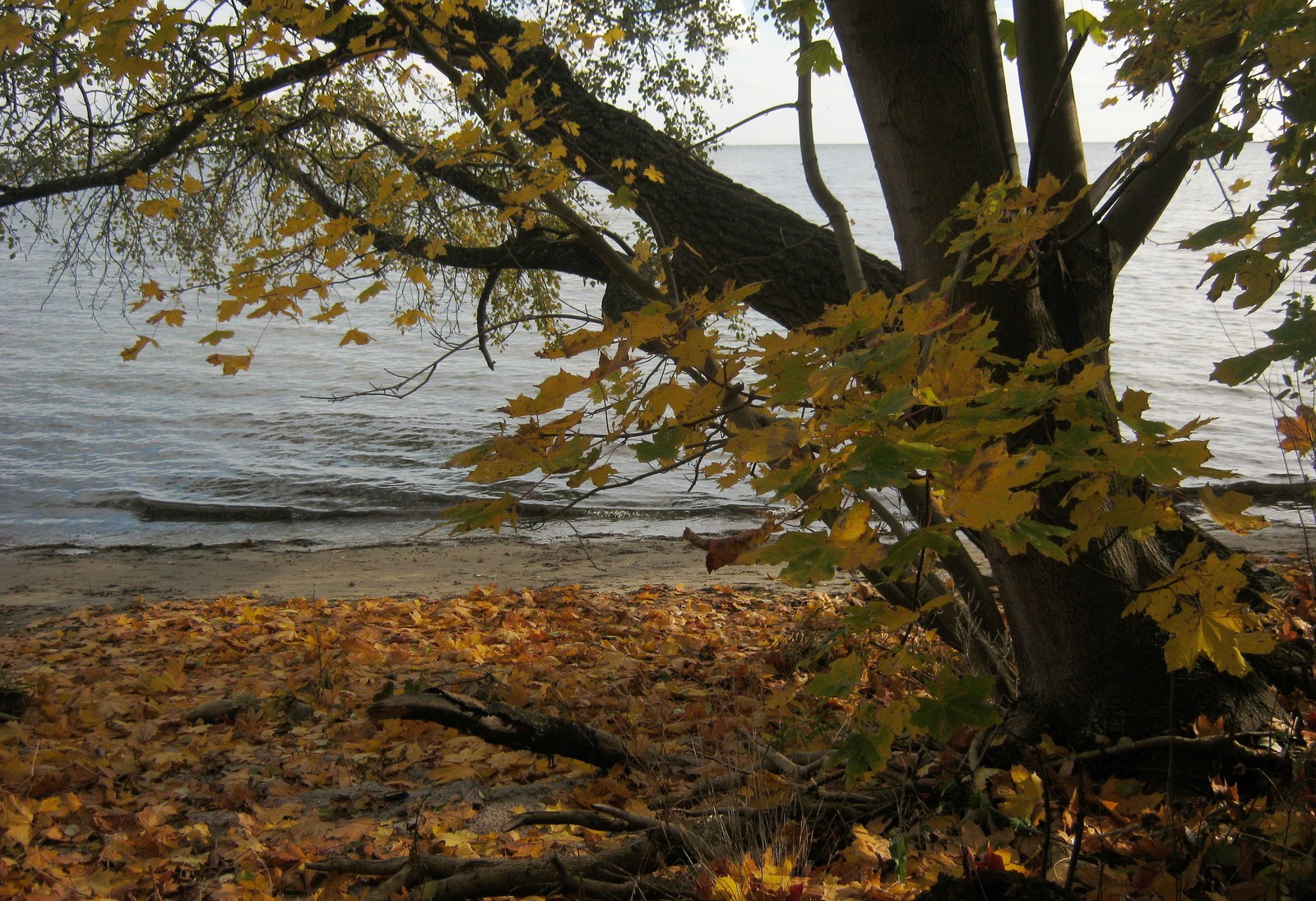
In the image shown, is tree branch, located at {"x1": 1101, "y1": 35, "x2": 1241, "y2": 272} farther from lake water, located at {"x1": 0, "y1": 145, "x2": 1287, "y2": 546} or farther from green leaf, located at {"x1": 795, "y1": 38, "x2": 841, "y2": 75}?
lake water, located at {"x1": 0, "y1": 145, "x2": 1287, "y2": 546}

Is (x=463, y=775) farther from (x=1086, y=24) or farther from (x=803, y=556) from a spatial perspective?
(x=1086, y=24)

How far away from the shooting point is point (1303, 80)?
203 centimetres

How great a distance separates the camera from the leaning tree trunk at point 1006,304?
2.59 meters

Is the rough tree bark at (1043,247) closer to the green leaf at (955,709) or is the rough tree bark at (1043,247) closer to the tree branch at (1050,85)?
the tree branch at (1050,85)

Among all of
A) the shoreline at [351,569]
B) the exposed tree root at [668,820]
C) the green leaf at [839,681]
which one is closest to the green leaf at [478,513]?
the green leaf at [839,681]

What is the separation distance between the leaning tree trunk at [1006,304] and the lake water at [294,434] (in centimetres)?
353

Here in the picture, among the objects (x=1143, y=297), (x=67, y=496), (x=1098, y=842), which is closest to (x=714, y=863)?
(x=1098, y=842)

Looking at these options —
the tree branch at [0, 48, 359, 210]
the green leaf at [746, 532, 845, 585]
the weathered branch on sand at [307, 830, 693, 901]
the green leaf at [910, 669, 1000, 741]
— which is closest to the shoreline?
the tree branch at [0, 48, 359, 210]

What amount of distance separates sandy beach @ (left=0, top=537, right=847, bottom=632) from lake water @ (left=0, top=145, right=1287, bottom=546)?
0.63 meters

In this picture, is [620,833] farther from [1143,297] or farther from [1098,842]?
[1143,297]

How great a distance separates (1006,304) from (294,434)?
15.3 meters

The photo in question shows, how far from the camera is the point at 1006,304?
8.63 ft

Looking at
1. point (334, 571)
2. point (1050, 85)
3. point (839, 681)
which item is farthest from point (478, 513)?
point (334, 571)

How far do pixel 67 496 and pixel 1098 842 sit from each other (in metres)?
14.1
